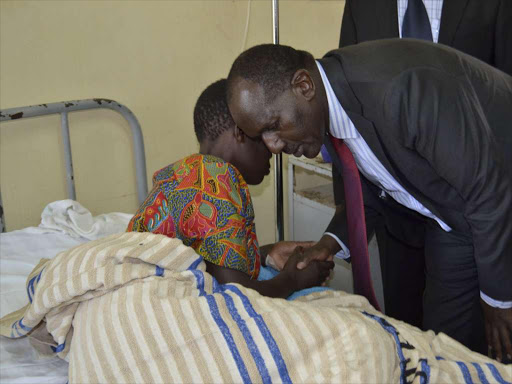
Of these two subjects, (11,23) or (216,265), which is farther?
(11,23)

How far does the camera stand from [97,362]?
915 mm

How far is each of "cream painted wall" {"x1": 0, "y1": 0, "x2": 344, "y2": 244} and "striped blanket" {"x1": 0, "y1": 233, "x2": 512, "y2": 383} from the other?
50.7 inches

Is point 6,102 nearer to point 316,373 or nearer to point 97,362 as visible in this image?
point 97,362

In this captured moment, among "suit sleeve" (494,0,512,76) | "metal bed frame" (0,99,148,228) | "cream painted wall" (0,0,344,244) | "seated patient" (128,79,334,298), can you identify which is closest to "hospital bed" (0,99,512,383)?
"seated patient" (128,79,334,298)

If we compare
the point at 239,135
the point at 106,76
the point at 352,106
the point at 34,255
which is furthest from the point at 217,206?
the point at 106,76

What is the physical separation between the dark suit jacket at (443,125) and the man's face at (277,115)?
8cm

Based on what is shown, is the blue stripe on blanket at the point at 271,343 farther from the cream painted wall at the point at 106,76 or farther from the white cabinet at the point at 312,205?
the cream painted wall at the point at 106,76

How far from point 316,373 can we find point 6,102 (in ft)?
5.87

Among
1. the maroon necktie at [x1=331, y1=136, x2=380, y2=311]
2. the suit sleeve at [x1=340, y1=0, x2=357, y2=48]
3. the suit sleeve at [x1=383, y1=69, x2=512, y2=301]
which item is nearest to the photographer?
the suit sleeve at [x1=383, y1=69, x2=512, y2=301]

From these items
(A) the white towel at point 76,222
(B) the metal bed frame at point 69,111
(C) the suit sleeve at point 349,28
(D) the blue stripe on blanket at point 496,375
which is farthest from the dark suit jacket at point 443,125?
(B) the metal bed frame at point 69,111

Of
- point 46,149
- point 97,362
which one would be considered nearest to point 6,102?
point 46,149

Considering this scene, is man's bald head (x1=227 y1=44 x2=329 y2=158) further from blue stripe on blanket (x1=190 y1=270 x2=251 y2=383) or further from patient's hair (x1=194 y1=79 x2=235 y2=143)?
blue stripe on blanket (x1=190 y1=270 x2=251 y2=383)

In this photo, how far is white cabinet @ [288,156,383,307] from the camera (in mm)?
2098

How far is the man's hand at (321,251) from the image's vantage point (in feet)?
4.85
